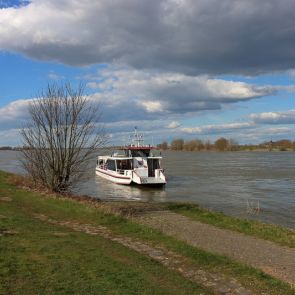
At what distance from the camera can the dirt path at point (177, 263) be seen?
25.0 feet

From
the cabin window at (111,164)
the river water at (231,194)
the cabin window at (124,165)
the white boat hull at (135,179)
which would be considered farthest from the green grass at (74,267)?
the cabin window at (111,164)

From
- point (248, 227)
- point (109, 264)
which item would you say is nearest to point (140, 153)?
point (248, 227)

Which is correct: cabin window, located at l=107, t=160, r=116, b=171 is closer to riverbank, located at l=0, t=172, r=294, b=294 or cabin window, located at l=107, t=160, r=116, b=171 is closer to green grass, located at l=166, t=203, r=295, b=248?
green grass, located at l=166, t=203, r=295, b=248

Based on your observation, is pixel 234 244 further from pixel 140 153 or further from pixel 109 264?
pixel 140 153

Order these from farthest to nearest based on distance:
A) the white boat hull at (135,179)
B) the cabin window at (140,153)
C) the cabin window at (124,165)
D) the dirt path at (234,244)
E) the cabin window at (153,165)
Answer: the cabin window at (124,165) < the cabin window at (140,153) < the cabin window at (153,165) < the white boat hull at (135,179) < the dirt path at (234,244)

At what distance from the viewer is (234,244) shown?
11.6m

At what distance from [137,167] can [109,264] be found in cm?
3281

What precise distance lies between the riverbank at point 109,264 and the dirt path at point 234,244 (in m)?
0.55

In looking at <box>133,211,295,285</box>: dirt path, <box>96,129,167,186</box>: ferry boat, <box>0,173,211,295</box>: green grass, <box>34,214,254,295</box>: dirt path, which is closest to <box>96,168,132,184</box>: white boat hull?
<box>96,129,167,186</box>: ferry boat

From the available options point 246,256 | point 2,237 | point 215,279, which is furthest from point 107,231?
point 215,279

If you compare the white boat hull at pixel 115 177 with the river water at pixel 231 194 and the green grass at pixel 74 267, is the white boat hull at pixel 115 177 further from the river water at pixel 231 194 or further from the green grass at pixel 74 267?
the green grass at pixel 74 267

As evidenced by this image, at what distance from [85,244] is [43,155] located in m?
13.9

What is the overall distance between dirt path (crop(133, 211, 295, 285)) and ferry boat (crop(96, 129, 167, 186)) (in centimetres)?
2219

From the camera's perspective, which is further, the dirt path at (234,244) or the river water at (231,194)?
the river water at (231,194)
